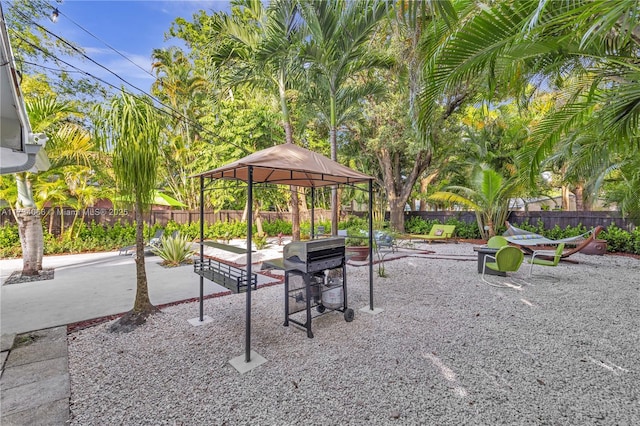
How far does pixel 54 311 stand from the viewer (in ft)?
14.5

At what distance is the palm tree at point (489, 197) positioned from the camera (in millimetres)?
11422

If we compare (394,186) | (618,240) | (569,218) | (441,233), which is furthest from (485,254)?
(394,186)

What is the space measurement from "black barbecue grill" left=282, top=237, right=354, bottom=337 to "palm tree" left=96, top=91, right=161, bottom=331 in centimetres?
201

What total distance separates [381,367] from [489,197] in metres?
11.1

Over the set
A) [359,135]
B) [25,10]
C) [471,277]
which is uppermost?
[25,10]

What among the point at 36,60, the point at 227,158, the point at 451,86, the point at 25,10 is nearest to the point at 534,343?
the point at 451,86

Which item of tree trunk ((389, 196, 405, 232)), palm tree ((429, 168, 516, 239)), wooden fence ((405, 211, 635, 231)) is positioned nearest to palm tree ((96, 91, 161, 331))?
palm tree ((429, 168, 516, 239))

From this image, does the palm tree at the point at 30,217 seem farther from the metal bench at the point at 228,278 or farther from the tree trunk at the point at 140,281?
the metal bench at the point at 228,278

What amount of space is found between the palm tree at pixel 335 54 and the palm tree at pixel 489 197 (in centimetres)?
694

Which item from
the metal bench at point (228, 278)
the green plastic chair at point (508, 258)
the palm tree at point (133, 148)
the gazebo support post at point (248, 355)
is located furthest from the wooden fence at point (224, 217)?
the green plastic chair at point (508, 258)

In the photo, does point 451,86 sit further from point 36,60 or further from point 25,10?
point 36,60

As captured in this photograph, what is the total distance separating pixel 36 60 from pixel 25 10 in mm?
1697

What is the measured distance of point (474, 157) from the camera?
48.3 feet

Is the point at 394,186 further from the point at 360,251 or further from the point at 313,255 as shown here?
the point at 313,255
